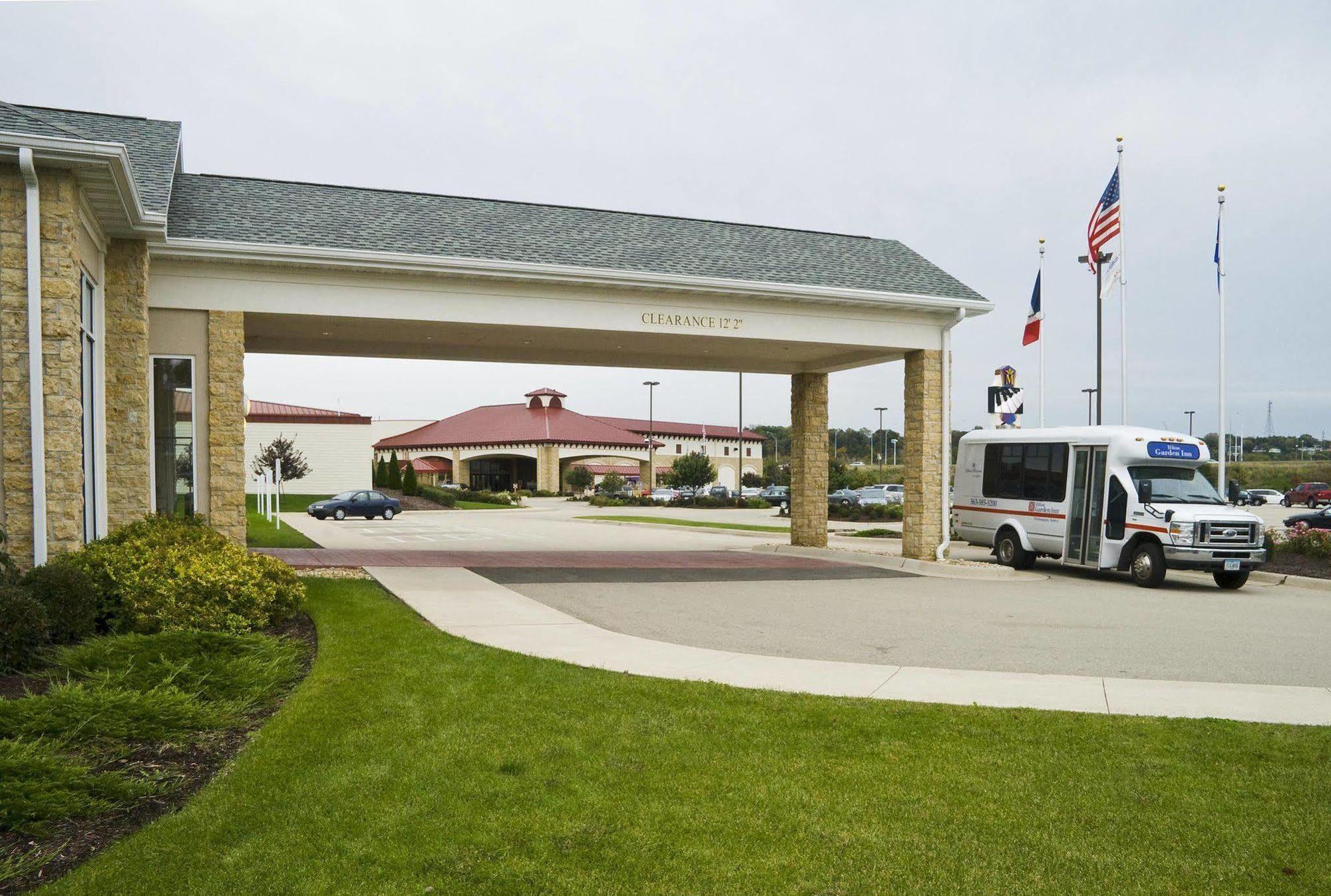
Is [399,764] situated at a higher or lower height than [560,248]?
lower

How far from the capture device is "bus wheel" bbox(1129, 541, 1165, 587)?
55.3 feet

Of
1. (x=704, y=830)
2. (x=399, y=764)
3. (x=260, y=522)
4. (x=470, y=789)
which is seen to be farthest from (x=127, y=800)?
(x=260, y=522)

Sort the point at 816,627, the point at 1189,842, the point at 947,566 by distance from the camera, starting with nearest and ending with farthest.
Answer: the point at 1189,842, the point at 816,627, the point at 947,566

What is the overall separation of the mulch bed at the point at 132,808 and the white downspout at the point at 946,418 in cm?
1544

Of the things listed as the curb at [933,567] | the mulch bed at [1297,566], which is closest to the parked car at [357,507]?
the curb at [933,567]

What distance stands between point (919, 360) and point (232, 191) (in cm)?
1370

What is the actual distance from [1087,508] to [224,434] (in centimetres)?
1534

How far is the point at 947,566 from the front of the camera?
1922 centimetres

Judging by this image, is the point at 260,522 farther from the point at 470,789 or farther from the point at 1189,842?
the point at 1189,842

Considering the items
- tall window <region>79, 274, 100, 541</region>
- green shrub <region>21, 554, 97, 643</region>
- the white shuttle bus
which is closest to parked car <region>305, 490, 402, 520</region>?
the white shuttle bus

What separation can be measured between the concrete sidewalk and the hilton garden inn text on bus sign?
323 inches

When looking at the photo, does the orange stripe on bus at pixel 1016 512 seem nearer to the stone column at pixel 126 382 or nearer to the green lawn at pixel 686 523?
the green lawn at pixel 686 523

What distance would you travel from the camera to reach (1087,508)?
18375 millimetres

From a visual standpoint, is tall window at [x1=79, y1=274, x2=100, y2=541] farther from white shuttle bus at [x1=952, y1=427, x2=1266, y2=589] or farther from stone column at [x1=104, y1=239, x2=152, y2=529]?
white shuttle bus at [x1=952, y1=427, x2=1266, y2=589]
